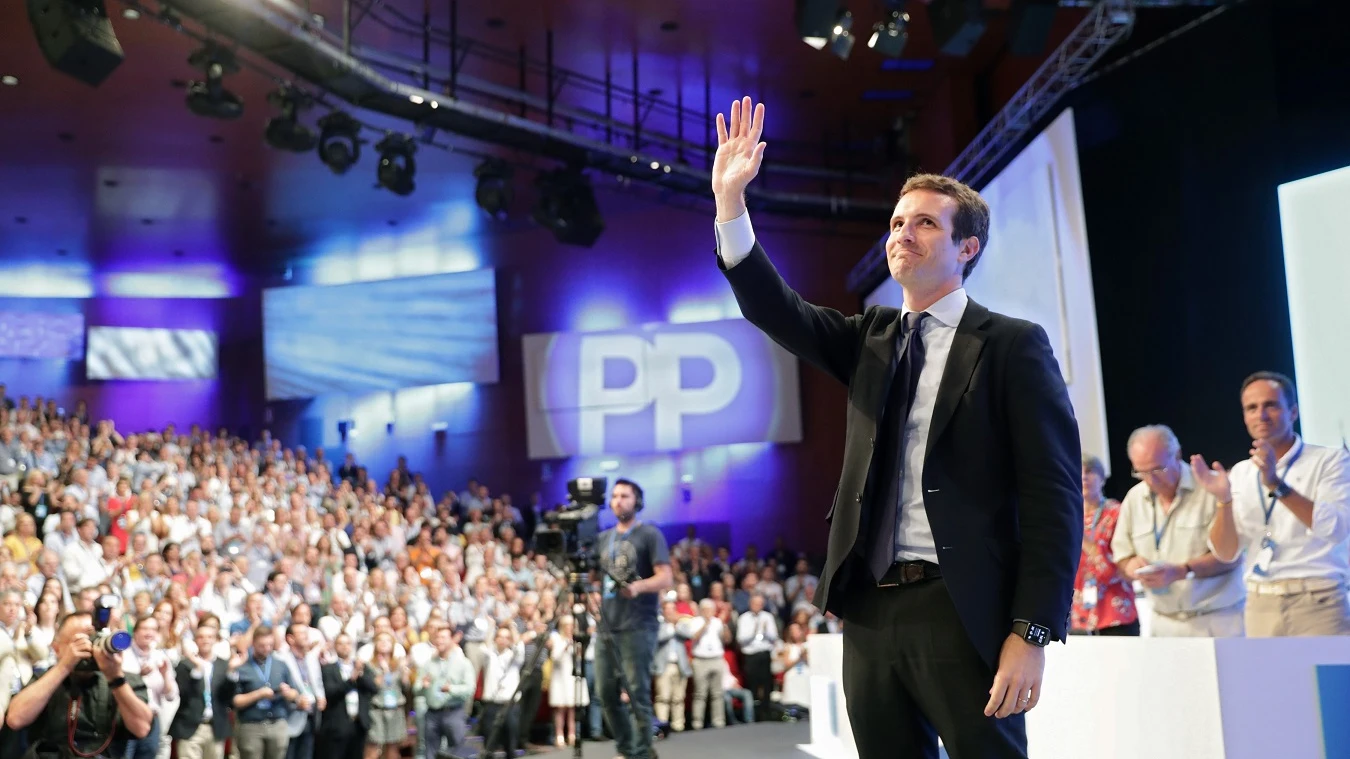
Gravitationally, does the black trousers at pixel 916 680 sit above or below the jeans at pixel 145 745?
above

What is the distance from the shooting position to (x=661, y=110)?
38.9 feet

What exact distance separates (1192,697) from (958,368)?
1591 millimetres

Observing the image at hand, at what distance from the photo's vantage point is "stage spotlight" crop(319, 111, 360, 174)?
8945mm

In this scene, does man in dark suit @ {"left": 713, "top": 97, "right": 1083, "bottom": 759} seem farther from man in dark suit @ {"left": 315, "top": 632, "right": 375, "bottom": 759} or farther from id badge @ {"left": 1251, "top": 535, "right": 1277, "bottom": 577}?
man in dark suit @ {"left": 315, "top": 632, "right": 375, "bottom": 759}

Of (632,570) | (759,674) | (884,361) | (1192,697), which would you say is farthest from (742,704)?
(884,361)

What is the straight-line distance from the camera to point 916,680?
162 centimetres

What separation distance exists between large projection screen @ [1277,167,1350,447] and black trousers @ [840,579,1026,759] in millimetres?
4922

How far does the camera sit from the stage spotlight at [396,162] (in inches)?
376

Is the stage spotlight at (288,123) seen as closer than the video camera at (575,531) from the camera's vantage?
No

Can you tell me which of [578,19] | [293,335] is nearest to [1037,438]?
[578,19]

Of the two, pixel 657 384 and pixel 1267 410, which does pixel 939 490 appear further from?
pixel 657 384

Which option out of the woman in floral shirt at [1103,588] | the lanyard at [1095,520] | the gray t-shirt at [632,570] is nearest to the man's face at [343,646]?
the gray t-shirt at [632,570]

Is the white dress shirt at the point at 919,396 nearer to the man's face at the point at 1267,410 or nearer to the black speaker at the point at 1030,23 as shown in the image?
the man's face at the point at 1267,410

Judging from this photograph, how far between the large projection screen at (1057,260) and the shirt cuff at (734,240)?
546 cm
